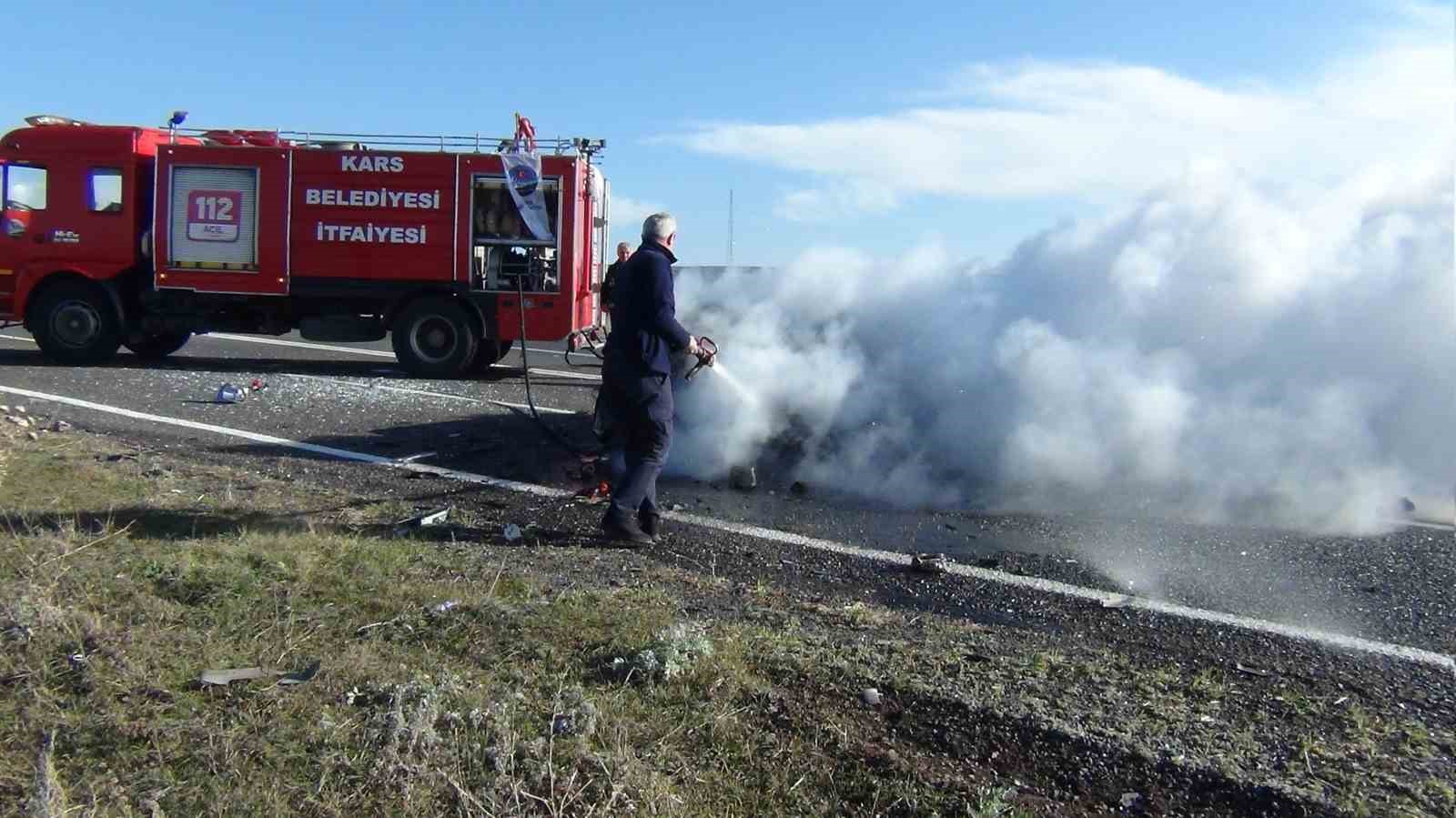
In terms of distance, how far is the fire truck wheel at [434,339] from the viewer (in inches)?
544

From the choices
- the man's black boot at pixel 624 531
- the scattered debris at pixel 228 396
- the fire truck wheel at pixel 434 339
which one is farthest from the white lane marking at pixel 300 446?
the fire truck wheel at pixel 434 339

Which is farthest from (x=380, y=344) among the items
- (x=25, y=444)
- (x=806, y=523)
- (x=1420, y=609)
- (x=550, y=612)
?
(x=1420, y=609)

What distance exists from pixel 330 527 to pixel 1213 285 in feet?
18.5

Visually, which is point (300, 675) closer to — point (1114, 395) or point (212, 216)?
point (1114, 395)

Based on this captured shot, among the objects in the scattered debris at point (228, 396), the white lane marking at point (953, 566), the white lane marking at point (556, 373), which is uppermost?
the white lane marking at point (556, 373)

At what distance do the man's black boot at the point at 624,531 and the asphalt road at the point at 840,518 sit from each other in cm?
92

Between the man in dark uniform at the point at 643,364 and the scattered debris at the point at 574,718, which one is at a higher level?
the man in dark uniform at the point at 643,364

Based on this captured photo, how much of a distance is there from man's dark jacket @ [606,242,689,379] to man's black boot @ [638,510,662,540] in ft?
2.48

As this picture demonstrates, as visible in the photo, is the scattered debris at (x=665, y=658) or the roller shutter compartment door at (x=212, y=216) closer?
the scattered debris at (x=665, y=658)

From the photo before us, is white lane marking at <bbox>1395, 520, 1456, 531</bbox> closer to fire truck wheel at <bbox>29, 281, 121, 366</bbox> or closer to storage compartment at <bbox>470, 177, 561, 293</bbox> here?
storage compartment at <bbox>470, 177, 561, 293</bbox>

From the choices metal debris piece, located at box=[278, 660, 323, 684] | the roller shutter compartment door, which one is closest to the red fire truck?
the roller shutter compartment door

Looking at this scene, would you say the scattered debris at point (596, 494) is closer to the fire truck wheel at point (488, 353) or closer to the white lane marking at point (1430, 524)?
the white lane marking at point (1430, 524)

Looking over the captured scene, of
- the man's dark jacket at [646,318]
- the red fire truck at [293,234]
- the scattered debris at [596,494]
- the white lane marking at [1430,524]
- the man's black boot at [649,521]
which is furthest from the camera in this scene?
the red fire truck at [293,234]

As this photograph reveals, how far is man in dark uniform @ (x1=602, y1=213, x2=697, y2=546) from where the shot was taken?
6.00 meters
